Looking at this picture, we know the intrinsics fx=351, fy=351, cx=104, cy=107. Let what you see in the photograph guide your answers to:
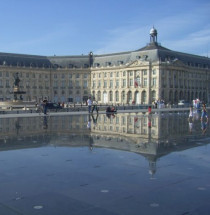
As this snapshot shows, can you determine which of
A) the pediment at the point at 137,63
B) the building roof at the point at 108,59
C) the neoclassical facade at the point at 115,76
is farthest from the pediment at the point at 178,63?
the pediment at the point at 137,63

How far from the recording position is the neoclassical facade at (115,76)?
103 meters

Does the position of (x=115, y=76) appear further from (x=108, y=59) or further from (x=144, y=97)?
(x=144, y=97)

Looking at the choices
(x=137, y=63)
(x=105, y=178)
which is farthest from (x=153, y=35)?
(x=105, y=178)

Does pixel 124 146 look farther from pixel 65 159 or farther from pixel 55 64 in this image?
pixel 55 64

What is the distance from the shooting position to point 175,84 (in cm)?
10631

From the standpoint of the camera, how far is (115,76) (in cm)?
11338

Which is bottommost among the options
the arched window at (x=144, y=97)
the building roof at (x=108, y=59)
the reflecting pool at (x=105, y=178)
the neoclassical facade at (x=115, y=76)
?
the reflecting pool at (x=105, y=178)

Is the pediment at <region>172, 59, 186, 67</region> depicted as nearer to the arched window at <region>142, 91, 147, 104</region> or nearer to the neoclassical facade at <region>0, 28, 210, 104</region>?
the neoclassical facade at <region>0, 28, 210, 104</region>

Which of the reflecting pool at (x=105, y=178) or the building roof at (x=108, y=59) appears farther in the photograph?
the building roof at (x=108, y=59)

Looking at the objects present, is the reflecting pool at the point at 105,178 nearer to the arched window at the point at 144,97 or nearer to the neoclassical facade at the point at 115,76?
the neoclassical facade at the point at 115,76

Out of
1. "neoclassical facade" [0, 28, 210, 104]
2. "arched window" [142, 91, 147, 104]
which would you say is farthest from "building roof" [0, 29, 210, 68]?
"arched window" [142, 91, 147, 104]

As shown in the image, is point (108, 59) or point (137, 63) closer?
point (137, 63)

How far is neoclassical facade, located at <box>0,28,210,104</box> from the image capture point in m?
103

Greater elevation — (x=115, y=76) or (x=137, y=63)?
(x=137, y=63)
